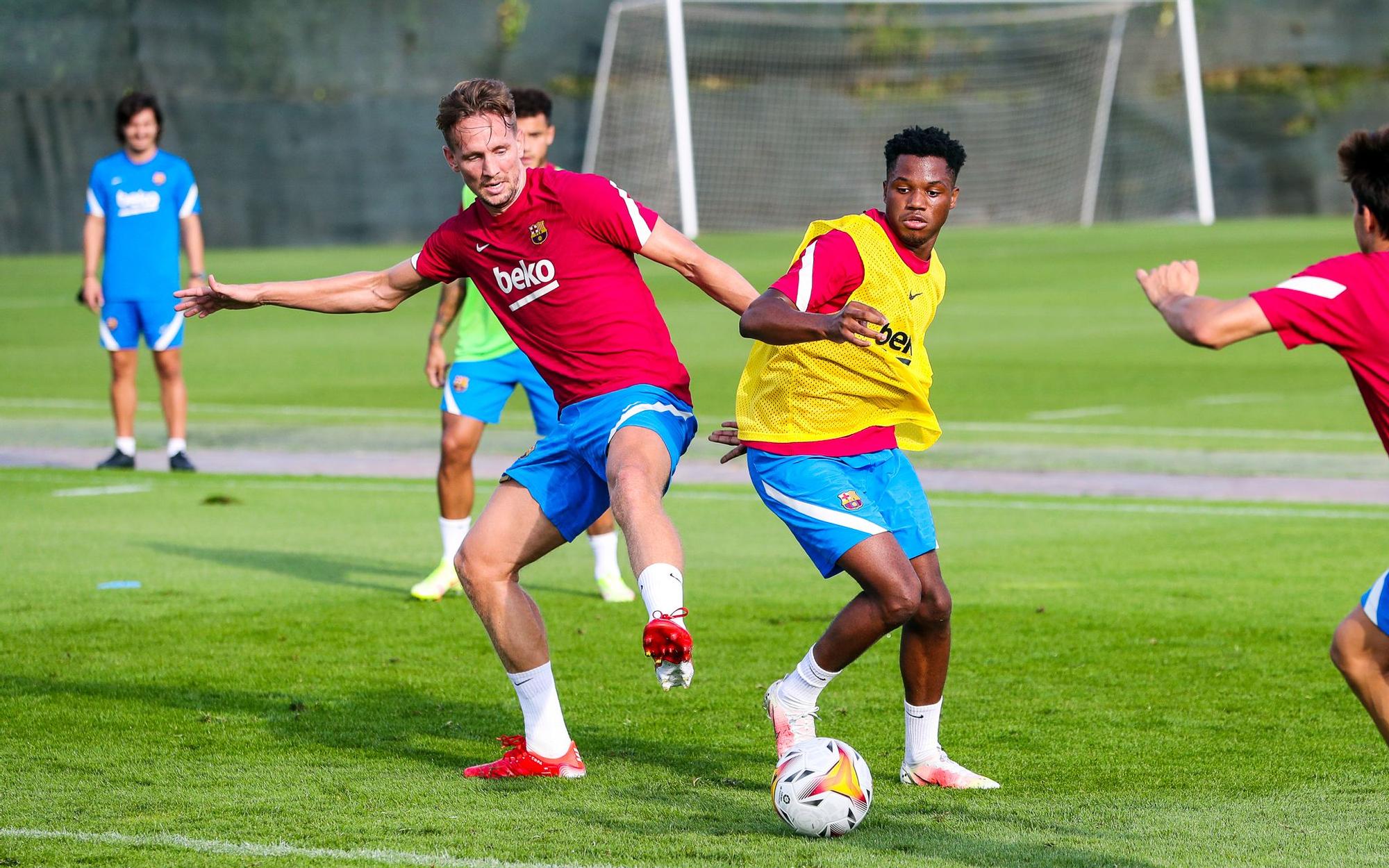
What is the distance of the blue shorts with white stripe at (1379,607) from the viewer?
4621 mm

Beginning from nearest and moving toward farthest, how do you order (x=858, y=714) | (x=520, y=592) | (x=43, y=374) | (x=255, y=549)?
(x=520, y=592) < (x=858, y=714) < (x=255, y=549) < (x=43, y=374)

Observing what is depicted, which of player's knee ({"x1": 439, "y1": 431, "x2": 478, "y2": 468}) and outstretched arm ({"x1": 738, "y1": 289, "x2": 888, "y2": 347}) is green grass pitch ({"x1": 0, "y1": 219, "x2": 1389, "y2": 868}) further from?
outstretched arm ({"x1": 738, "y1": 289, "x2": 888, "y2": 347})

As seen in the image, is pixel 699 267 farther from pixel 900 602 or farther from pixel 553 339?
pixel 900 602

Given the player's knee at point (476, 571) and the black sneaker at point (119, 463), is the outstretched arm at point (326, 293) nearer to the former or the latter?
the player's knee at point (476, 571)

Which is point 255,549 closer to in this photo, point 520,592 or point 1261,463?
point 520,592

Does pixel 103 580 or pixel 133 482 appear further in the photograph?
pixel 133 482

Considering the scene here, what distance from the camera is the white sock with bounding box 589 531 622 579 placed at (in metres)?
9.45

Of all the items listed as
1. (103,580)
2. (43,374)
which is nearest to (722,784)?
(103,580)

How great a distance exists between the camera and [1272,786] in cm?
598

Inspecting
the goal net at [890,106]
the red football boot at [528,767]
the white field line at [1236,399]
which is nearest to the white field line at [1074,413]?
the white field line at [1236,399]

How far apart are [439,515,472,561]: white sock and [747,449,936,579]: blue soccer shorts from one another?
371cm

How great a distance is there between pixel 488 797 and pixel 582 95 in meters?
34.3

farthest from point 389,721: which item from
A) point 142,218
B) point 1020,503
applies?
point 142,218

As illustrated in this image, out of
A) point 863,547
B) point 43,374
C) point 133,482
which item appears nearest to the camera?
point 863,547
